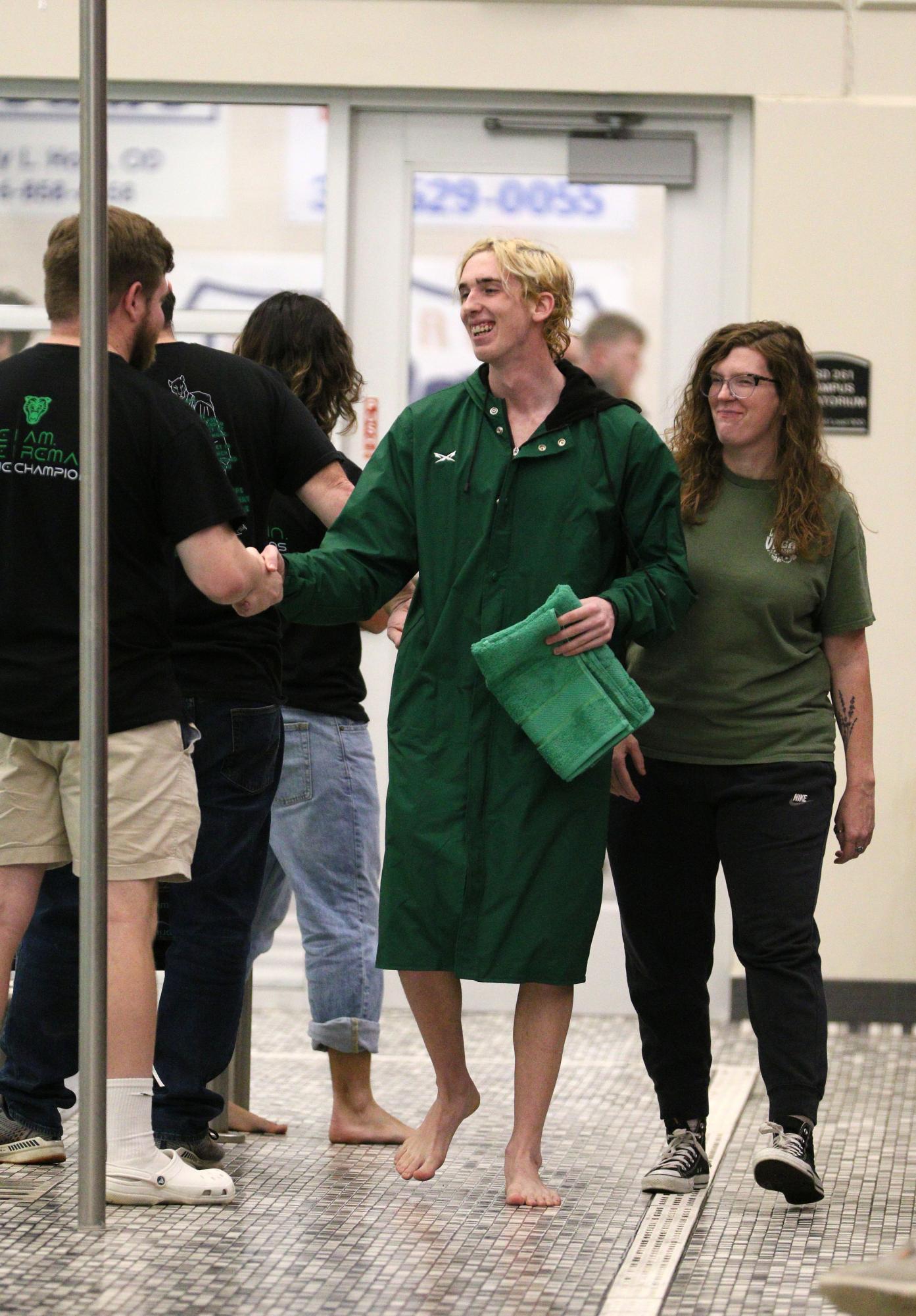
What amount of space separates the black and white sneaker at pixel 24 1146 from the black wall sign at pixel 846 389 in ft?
11.0

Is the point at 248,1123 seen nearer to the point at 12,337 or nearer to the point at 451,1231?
the point at 451,1231

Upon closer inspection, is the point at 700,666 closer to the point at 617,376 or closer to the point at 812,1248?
the point at 812,1248

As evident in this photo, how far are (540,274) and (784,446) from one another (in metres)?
0.62

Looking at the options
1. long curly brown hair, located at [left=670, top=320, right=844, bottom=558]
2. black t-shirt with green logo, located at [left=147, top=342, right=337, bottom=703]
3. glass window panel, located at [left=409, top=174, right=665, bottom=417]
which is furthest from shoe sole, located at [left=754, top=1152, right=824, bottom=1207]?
glass window panel, located at [left=409, top=174, right=665, bottom=417]

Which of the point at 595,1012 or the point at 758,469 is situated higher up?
the point at 758,469

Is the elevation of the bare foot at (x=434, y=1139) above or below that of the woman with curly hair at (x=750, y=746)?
below

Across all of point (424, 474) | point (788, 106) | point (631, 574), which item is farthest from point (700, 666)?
point (788, 106)

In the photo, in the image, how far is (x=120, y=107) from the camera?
6.34 m

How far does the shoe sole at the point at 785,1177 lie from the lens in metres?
3.69

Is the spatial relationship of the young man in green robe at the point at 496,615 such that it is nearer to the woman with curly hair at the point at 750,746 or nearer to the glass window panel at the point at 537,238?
the woman with curly hair at the point at 750,746

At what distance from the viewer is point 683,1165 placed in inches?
154

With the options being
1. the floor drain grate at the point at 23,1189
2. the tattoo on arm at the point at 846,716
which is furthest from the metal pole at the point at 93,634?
the tattoo on arm at the point at 846,716

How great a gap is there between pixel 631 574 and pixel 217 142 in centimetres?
317

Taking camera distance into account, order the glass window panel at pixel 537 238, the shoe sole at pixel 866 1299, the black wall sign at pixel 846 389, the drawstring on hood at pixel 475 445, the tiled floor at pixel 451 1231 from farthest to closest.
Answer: the glass window panel at pixel 537 238 < the black wall sign at pixel 846 389 < the drawstring on hood at pixel 475 445 < the tiled floor at pixel 451 1231 < the shoe sole at pixel 866 1299
